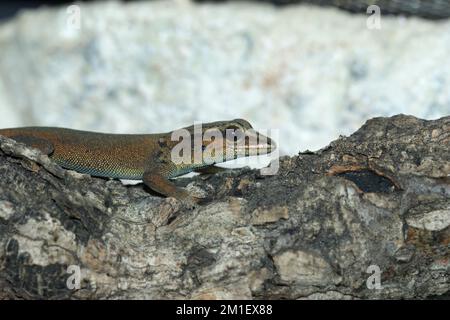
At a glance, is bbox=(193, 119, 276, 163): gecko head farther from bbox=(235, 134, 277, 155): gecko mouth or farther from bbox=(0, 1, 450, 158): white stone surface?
bbox=(0, 1, 450, 158): white stone surface

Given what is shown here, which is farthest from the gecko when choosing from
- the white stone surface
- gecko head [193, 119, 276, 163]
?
the white stone surface

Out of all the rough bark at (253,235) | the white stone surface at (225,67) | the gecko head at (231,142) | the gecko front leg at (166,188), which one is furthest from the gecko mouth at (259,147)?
the white stone surface at (225,67)

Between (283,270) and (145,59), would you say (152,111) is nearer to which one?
(145,59)

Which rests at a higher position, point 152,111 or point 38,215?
point 152,111

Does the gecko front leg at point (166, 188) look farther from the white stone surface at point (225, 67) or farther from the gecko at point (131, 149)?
the white stone surface at point (225, 67)

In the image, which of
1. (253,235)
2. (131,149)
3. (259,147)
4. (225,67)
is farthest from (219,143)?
(225,67)

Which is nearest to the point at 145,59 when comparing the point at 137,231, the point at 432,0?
the point at 432,0
